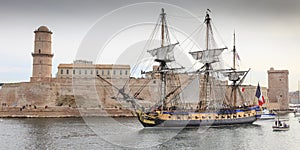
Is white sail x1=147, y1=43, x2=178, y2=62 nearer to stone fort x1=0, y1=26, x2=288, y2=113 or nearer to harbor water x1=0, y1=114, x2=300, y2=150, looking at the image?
harbor water x1=0, y1=114, x2=300, y2=150

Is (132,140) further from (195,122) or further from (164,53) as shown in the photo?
(164,53)

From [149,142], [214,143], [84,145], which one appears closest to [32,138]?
[84,145]

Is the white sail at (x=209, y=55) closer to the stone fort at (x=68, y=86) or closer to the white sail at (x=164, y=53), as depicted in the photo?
the white sail at (x=164, y=53)

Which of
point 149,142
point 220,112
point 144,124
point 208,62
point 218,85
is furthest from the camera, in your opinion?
point 218,85

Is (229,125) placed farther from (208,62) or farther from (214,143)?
(214,143)

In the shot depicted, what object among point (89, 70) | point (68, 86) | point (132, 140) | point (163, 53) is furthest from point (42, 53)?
point (132, 140)

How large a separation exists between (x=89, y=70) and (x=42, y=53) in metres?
7.31

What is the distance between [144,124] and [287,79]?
54692mm

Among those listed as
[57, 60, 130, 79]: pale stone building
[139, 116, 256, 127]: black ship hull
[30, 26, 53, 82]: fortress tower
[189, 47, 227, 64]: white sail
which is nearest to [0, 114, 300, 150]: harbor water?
[139, 116, 256, 127]: black ship hull

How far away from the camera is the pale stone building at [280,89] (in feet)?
251

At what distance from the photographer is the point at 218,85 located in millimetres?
54750

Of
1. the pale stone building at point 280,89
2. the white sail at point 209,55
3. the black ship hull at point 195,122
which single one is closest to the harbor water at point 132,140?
the black ship hull at point 195,122

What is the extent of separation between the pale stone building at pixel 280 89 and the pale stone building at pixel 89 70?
36477 millimetres

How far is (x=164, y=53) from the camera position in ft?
112
